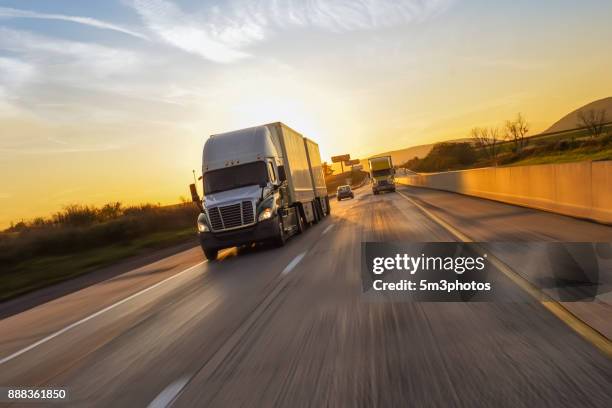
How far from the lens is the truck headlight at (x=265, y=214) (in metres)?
15.5

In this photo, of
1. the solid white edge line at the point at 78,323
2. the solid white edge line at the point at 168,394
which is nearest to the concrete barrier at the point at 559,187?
the solid white edge line at the point at 78,323

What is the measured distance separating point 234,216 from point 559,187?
891 centimetres

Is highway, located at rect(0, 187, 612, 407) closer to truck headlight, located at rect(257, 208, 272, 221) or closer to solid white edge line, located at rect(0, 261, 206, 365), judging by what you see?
solid white edge line, located at rect(0, 261, 206, 365)

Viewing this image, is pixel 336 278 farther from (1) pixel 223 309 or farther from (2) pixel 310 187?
(2) pixel 310 187

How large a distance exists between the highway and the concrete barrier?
2468 mm

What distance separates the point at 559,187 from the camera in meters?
15.5

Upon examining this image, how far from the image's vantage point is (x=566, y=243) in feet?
32.3

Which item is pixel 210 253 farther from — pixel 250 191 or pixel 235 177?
pixel 235 177

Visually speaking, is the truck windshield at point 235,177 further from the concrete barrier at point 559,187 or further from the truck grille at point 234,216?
the concrete barrier at point 559,187

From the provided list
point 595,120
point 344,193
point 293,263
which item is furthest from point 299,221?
point 595,120

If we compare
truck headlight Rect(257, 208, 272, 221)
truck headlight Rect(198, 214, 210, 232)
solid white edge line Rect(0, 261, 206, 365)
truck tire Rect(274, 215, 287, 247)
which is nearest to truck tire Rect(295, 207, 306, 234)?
truck tire Rect(274, 215, 287, 247)

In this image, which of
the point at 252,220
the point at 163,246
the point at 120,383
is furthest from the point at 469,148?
the point at 120,383

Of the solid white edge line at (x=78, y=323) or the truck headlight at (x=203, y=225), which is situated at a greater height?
the truck headlight at (x=203, y=225)

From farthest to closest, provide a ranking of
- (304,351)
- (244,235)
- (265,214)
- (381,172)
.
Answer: (381,172)
(265,214)
(244,235)
(304,351)
